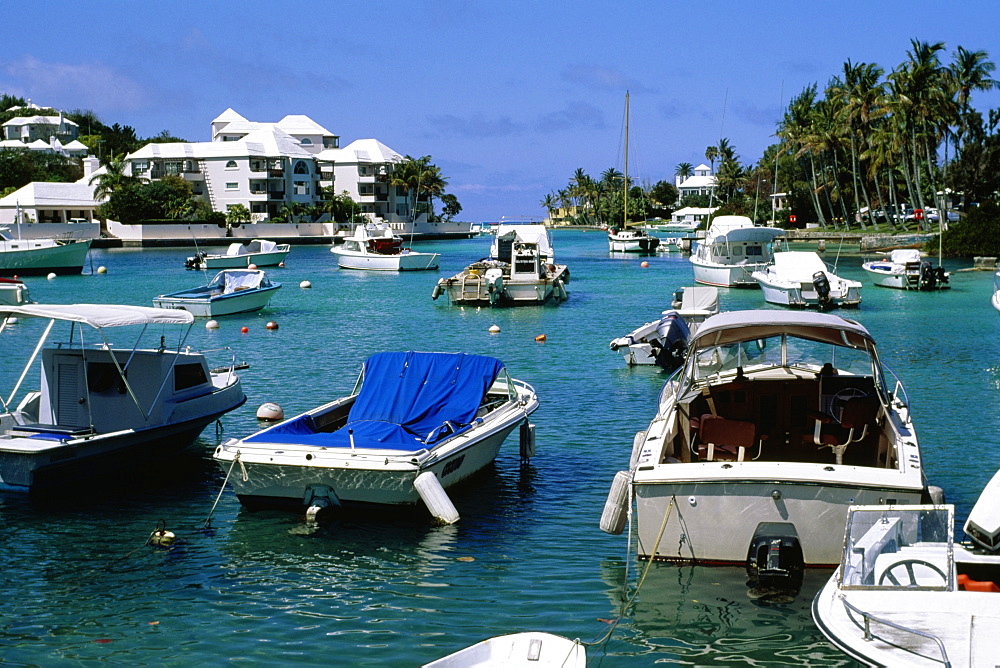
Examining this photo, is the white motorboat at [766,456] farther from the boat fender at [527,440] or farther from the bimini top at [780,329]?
the boat fender at [527,440]

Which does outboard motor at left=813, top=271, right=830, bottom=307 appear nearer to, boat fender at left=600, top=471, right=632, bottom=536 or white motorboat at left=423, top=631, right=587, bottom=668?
boat fender at left=600, top=471, right=632, bottom=536

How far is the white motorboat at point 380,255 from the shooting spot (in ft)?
252

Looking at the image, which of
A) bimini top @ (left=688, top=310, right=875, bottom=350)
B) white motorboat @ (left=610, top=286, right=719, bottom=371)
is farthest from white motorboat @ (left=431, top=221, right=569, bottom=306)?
bimini top @ (left=688, top=310, right=875, bottom=350)

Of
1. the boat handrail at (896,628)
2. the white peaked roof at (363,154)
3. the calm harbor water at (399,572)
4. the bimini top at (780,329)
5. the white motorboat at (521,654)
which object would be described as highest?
the white peaked roof at (363,154)

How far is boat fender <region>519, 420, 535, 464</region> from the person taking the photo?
1709cm

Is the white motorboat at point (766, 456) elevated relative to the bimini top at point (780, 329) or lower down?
lower down

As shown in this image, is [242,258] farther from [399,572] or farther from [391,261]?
[399,572]

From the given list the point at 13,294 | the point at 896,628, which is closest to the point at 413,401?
the point at 896,628

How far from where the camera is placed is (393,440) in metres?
14.9

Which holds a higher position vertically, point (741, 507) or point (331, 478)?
point (741, 507)

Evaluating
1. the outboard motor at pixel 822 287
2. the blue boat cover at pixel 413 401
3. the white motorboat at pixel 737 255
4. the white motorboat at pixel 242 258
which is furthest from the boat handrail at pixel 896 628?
the white motorboat at pixel 242 258

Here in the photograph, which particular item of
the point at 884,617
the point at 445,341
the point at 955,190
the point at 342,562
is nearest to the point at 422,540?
the point at 342,562

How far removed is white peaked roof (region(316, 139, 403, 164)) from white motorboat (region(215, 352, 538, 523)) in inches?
5130

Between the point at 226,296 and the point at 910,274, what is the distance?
32288mm
